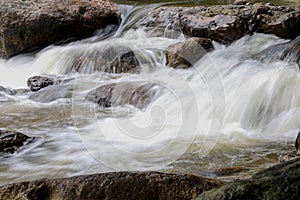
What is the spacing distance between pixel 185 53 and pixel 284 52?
175 cm

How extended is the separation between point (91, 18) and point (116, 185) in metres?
8.28

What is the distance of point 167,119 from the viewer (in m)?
5.64

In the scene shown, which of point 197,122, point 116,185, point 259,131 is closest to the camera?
point 116,185

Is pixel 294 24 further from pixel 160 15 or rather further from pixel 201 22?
pixel 160 15

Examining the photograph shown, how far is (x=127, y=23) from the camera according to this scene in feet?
34.6

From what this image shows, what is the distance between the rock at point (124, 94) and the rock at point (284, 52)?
1.89m

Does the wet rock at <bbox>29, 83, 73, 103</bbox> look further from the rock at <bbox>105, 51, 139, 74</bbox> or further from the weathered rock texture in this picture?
the weathered rock texture

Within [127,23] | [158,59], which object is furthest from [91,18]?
[158,59]

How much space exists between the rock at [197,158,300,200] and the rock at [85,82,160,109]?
4.38 m

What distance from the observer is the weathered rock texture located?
25.1 ft

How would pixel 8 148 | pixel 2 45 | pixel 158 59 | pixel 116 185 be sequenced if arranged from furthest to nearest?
pixel 2 45 → pixel 158 59 → pixel 8 148 → pixel 116 185

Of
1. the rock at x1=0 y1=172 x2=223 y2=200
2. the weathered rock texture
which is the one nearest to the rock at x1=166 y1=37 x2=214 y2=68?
the weathered rock texture

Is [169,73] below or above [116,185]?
below

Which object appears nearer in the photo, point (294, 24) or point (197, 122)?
point (197, 122)
